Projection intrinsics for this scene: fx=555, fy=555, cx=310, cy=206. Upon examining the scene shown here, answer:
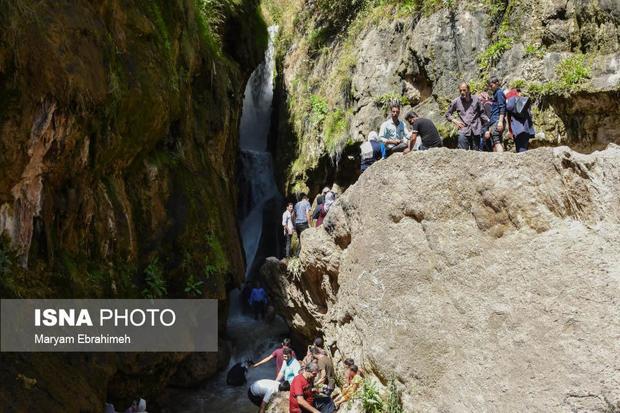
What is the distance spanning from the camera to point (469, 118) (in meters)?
8.74

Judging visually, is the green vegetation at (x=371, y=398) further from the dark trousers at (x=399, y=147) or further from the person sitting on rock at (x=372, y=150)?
the person sitting on rock at (x=372, y=150)

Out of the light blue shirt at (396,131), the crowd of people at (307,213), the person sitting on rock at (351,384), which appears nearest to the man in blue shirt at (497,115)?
the light blue shirt at (396,131)

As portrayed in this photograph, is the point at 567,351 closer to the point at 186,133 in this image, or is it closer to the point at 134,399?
the point at 134,399

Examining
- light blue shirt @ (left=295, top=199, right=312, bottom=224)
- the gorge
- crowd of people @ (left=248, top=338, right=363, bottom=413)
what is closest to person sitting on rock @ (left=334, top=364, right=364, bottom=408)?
crowd of people @ (left=248, top=338, right=363, bottom=413)

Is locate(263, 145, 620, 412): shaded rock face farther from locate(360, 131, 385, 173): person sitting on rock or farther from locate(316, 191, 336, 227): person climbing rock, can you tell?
locate(316, 191, 336, 227): person climbing rock

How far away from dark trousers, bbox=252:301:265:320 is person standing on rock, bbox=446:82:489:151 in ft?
32.5

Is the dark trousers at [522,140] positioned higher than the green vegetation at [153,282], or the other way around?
the dark trousers at [522,140]

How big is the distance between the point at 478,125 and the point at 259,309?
1043 cm

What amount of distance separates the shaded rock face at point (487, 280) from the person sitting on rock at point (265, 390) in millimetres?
1438

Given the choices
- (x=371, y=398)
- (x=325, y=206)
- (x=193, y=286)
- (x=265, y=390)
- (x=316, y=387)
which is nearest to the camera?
(x=371, y=398)

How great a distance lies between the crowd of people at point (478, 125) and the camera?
27.1 feet

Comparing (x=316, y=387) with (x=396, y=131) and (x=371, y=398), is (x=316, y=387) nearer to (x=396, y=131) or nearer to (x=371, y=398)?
(x=371, y=398)

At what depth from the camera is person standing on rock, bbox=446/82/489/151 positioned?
28.6ft

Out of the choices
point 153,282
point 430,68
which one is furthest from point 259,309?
point 430,68
